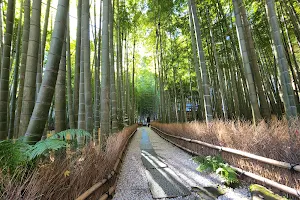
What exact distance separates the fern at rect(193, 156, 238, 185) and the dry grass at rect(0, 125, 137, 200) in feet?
5.08

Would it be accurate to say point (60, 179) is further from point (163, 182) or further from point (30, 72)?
point (163, 182)

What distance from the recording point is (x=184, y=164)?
11.3 feet

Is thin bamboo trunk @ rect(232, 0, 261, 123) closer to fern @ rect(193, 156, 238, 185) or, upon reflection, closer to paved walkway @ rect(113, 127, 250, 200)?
fern @ rect(193, 156, 238, 185)

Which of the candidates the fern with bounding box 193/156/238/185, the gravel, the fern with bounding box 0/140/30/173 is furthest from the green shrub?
the fern with bounding box 193/156/238/185

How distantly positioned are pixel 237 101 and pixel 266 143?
203 inches

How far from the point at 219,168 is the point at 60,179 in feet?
6.76

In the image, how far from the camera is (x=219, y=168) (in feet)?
7.95

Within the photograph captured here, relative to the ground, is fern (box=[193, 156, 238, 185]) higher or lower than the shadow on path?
higher

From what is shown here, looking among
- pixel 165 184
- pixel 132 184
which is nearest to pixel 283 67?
pixel 165 184

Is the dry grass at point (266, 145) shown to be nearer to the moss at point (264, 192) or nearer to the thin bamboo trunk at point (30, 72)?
the moss at point (264, 192)

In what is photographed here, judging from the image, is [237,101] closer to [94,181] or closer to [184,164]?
[184,164]

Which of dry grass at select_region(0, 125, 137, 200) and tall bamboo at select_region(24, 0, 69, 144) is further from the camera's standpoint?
tall bamboo at select_region(24, 0, 69, 144)

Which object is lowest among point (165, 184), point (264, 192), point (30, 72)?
point (165, 184)

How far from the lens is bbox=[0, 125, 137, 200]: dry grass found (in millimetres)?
988
